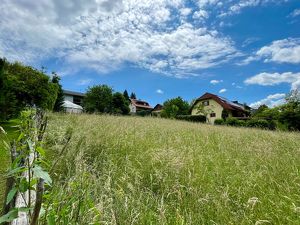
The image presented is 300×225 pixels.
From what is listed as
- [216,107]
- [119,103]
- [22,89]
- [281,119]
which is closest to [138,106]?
[119,103]

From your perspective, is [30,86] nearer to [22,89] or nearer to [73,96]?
[22,89]

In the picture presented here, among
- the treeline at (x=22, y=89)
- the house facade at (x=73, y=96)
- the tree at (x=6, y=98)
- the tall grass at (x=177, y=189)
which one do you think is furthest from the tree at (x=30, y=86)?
the house facade at (x=73, y=96)

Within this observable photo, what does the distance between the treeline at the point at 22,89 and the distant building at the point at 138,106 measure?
204 ft

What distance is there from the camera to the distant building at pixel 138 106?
254 ft

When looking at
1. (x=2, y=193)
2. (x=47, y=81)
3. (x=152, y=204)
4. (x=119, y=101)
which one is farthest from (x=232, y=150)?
(x=119, y=101)

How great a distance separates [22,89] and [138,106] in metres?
67.4

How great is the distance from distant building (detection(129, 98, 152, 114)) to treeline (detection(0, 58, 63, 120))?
204 feet

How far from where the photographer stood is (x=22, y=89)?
1191cm

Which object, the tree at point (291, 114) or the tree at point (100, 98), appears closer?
the tree at point (291, 114)

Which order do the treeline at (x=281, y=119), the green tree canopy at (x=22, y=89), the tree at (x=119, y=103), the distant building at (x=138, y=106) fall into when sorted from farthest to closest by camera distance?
the distant building at (x=138, y=106), the tree at (x=119, y=103), the treeline at (x=281, y=119), the green tree canopy at (x=22, y=89)

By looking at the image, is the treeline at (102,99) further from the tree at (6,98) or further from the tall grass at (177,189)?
the tall grass at (177,189)

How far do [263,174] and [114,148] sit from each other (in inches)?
108

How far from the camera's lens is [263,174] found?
340 centimetres

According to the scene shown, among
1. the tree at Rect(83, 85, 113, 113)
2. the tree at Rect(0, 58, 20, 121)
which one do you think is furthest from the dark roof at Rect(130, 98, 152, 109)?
the tree at Rect(0, 58, 20, 121)
